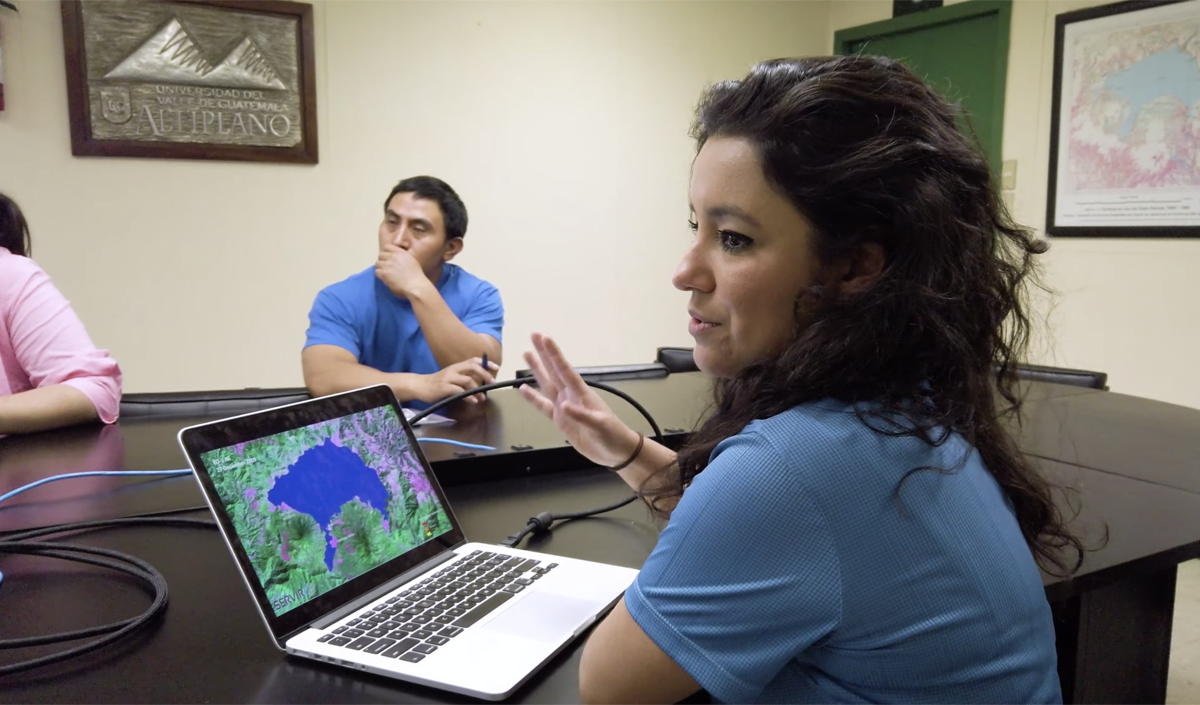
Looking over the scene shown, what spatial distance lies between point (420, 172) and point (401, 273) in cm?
128

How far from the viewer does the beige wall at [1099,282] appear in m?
3.05

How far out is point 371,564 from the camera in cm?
80

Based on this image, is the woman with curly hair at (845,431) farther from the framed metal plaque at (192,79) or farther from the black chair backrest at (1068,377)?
the framed metal plaque at (192,79)

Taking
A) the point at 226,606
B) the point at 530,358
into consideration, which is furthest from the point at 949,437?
the point at 226,606

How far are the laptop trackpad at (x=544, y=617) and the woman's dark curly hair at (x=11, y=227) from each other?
1.58 meters

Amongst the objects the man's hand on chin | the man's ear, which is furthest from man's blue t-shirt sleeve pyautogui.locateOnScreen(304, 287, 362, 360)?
the man's ear

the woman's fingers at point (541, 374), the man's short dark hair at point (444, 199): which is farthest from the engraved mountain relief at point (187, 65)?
the woman's fingers at point (541, 374)

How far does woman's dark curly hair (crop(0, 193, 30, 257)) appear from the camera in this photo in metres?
1.75

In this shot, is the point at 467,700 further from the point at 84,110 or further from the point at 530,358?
the point at 84,110

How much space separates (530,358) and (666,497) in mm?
257

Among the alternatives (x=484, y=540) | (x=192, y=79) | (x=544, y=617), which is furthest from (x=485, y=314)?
(x=544, y=617)

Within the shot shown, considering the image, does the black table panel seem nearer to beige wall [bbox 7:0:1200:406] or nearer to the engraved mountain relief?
beige wall [bbox 7:0:1200:406]

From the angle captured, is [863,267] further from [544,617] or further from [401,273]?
[401,273]

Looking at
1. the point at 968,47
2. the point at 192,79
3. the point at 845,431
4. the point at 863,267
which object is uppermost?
the point at 968,47
